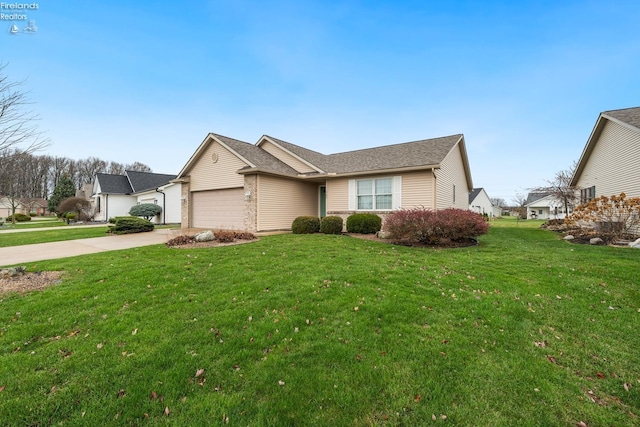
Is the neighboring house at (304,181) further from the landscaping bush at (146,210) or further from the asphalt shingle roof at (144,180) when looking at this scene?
the asphalt shingle roof at (144,180)

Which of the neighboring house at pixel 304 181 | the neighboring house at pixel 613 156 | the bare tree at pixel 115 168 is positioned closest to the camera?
the neighboring house at pixel 613 156

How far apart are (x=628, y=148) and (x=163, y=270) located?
18.5 meters

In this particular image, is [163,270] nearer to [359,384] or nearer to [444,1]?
[359,384]

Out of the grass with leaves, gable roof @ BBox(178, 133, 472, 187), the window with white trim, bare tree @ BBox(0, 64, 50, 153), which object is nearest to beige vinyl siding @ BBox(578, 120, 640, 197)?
gable roof @ BBox(178, 133, 472, 187)

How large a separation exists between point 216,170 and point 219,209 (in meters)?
2.28

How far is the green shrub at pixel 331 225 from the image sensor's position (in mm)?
12594

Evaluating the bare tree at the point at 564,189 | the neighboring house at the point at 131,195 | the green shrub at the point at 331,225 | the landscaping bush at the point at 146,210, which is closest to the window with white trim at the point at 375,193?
the green shrub at the point at 331,225

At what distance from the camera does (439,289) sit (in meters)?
5.05

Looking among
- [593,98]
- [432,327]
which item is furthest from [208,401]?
[593,98]

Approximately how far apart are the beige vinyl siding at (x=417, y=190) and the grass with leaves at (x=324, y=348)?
6.63 meters

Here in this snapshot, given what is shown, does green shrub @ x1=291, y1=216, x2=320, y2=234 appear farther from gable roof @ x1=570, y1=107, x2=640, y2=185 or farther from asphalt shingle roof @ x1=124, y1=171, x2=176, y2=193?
asphalt shingle roof @ x1=124, y1=171, x2=176, y2=193

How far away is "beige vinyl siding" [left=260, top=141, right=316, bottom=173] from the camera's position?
620 inches

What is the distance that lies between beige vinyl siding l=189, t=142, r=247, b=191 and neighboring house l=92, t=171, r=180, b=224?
29.5ft

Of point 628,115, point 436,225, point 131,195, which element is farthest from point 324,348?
point 131,195
